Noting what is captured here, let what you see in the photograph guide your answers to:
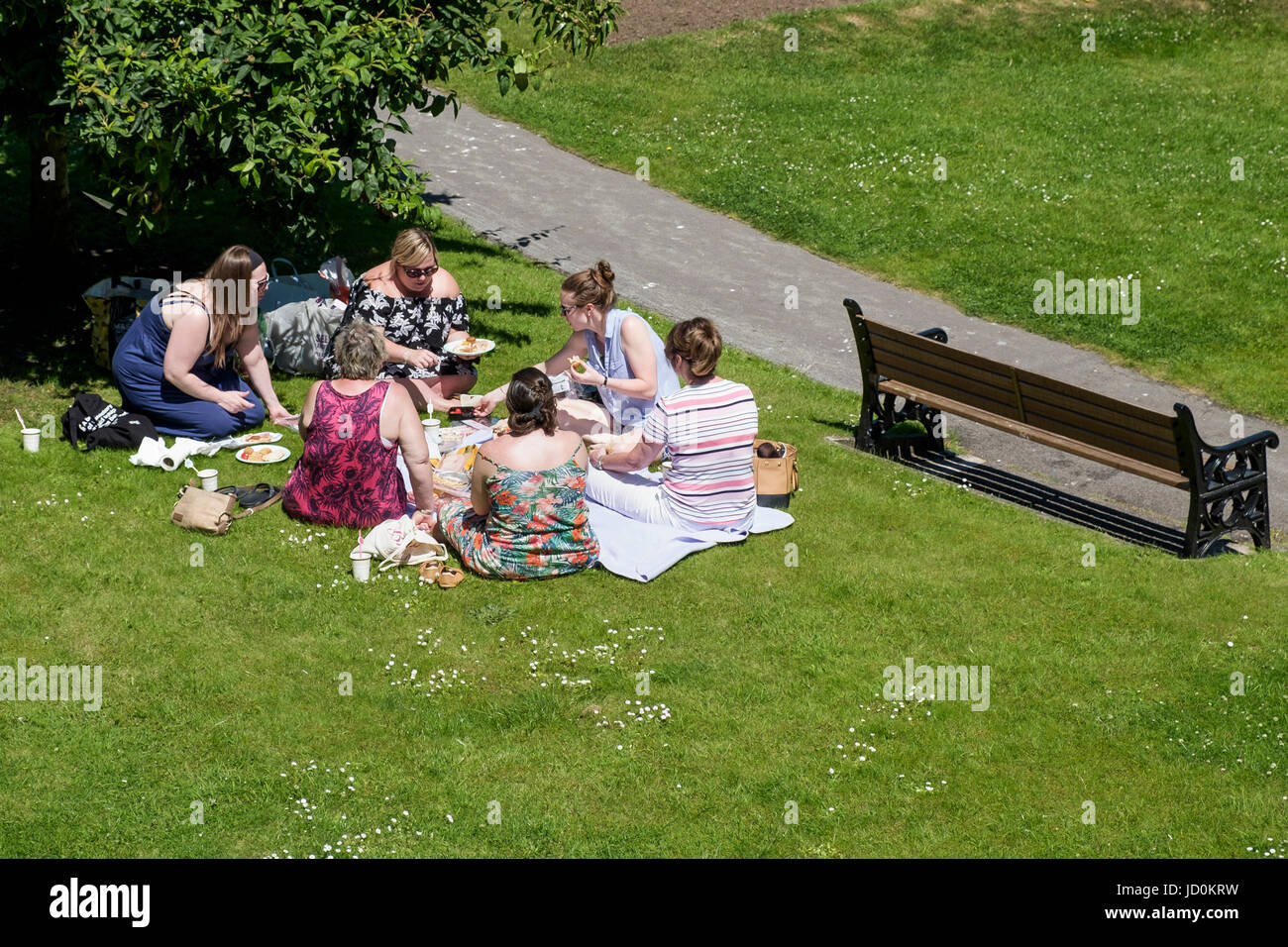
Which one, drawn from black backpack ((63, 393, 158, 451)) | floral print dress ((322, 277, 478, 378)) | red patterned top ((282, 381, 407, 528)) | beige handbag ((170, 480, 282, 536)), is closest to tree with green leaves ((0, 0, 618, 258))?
floral print dress ((322, 277, 478, 378))

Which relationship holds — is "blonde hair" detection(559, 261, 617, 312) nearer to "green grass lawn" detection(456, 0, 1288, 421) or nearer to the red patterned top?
the red patterned top

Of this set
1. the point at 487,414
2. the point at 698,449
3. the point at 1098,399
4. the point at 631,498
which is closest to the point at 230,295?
the point at 487,414

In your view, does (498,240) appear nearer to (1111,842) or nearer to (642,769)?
(642,769)

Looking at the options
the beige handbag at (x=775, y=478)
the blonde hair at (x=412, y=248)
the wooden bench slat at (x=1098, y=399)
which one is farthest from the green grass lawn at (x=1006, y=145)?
the blonde hair at (x=412, y=248)

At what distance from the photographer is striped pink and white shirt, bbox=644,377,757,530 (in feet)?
29.1

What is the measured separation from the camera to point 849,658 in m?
7.86

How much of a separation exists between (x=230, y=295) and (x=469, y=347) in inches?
74.4

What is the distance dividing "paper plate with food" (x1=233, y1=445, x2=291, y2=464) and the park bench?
4332 mm

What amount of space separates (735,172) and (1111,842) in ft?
41.7

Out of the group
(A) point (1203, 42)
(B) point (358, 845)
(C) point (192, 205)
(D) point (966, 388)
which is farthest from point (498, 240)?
(A) point (1203, 42)

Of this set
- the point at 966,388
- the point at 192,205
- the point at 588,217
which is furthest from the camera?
the point at 588,217

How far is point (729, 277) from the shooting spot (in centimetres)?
1522

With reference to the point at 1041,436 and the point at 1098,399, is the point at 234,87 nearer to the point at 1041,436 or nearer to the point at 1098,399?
the point at 1041,436
